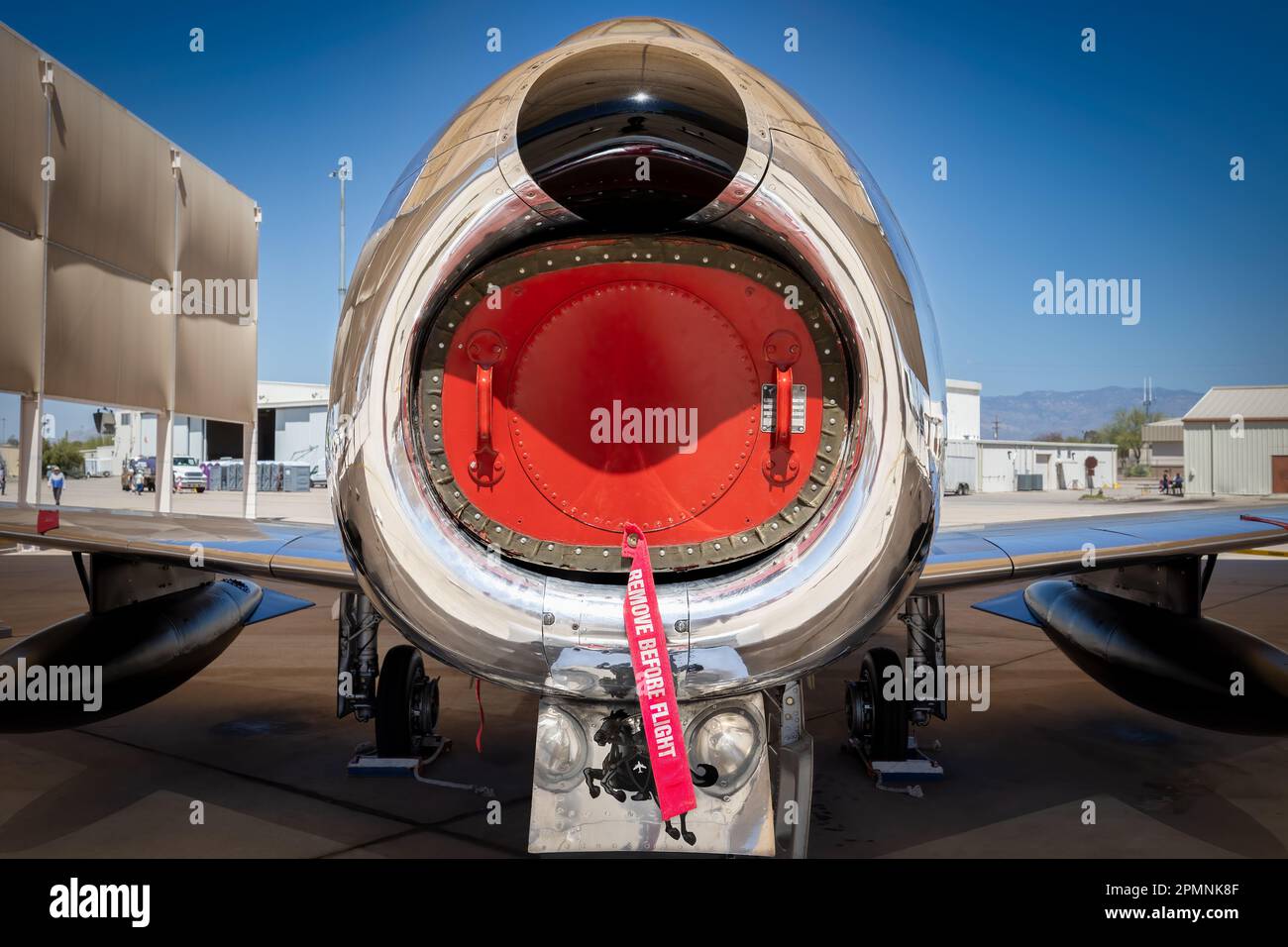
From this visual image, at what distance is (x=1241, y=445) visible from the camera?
34562mm

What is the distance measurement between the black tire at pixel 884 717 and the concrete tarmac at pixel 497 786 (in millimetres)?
217

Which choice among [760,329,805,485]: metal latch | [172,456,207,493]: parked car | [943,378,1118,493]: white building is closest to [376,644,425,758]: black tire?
[760,329,805,485]: metal latch

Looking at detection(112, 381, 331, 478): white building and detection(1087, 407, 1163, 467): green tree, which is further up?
detection(1087, 407, 1163, 467): green tree

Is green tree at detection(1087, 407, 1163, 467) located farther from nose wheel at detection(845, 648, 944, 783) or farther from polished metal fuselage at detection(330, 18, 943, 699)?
polished metal fuselage at detection(330, 18, 943, 699)

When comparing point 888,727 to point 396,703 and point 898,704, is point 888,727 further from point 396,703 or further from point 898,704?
point 396,703

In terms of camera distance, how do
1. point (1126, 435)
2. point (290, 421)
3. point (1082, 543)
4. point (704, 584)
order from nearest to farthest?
point (704, 584), point (1082, 543), point (290, 421), point (1126, 435)

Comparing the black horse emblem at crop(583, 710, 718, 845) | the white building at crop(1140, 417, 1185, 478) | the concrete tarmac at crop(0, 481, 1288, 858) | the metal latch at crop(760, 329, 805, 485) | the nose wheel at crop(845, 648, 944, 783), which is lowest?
the concrete tarmac at crop(0, 481, 1288, 858)

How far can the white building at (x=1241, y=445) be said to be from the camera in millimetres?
33031

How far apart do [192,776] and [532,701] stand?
2174mm

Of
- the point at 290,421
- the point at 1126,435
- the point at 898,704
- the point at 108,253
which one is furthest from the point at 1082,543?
the point at 1126,435

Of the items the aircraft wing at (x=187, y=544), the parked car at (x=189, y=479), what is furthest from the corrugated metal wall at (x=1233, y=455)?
the parked car at (x=189, y=479)

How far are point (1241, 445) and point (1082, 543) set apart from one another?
121 ft

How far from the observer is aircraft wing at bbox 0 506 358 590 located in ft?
12.1
